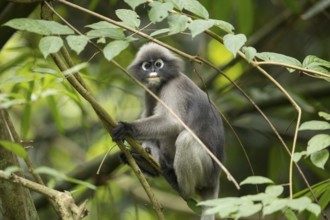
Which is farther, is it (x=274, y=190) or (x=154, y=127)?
(x=154, y=127)

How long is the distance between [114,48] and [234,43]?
1.67ft

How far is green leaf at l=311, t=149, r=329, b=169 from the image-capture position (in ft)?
9.26

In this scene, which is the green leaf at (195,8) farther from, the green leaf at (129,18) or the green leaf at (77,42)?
the green leaf at (77,42)

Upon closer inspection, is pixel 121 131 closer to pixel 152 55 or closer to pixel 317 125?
pixel 152 55

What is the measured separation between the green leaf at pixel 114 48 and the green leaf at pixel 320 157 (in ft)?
3.08

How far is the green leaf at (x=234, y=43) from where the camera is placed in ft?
9.08

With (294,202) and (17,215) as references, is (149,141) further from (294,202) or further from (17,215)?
(294,202)

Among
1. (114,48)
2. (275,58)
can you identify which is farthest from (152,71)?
(114,48)

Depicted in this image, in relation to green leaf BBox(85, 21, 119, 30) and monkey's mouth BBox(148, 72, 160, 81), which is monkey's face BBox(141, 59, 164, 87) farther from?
green leaf BBox(85, 21, 119, 30)

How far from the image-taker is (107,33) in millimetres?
2932

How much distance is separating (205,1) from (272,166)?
5.13 feet

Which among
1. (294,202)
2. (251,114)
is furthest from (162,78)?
(294,202)

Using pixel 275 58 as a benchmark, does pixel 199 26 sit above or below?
above

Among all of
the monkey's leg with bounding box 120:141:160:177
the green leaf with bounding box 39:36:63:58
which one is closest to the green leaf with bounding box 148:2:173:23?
the green leaf with bounding box 39:36:63:58
